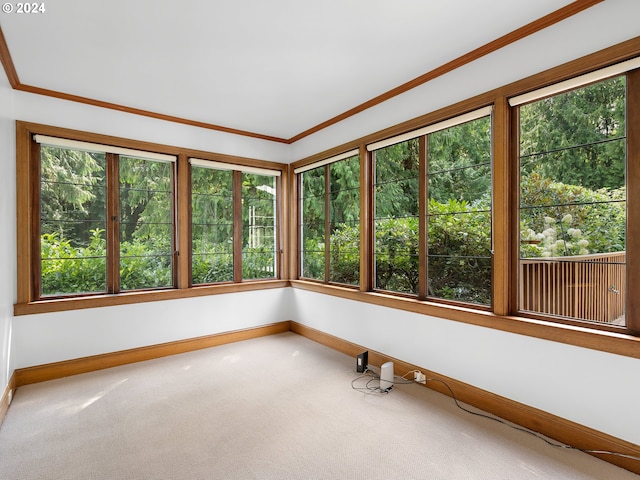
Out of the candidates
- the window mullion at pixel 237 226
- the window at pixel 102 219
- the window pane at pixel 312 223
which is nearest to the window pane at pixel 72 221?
the window at pixel 102 219

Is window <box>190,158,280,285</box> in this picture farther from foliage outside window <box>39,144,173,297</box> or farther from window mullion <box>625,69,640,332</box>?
window mullion <box>625,69,640,332</box>

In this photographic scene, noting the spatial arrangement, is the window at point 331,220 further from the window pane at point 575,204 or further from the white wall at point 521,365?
the window pane at point 575,204

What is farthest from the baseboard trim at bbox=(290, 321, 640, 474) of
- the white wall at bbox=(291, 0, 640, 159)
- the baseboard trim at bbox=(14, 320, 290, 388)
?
the white wall at bbox=(291, 0, 640, 159)

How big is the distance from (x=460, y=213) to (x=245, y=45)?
2.19 m

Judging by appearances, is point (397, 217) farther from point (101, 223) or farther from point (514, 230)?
point (101, 223)

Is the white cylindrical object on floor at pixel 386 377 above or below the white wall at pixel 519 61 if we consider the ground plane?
below

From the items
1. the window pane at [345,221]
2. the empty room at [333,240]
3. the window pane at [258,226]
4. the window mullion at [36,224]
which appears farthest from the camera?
the window pane at [258,226]

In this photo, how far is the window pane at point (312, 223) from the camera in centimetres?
461

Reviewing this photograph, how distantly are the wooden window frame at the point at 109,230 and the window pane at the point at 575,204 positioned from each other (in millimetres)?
3279

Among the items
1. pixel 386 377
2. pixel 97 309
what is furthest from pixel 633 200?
pixel 97 309

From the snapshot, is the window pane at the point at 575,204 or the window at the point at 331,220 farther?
the window at the point at 331,220

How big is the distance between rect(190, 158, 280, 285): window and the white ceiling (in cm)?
110

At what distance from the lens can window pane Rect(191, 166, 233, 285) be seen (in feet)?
14.1

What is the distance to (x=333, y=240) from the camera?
4.40 m
